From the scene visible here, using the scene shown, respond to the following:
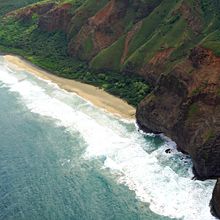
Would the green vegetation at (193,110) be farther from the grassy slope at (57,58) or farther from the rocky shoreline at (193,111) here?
the grassy slope at (57,58)

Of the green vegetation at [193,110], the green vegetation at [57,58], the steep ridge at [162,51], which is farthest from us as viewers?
the green vegetation at [57,58]

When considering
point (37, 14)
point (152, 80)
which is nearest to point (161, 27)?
point (152, 80)

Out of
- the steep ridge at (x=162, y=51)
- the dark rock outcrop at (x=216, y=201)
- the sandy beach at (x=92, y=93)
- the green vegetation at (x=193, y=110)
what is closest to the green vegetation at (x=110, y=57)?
the steep ridge at (x=162, y=51)

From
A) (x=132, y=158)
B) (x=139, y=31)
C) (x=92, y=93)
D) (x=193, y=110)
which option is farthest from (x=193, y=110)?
(x=139, y=31)

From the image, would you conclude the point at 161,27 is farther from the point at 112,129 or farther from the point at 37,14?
the point at 37,14

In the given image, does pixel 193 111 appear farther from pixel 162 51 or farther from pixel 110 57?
pixel 110 57

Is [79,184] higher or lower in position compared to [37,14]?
higher
